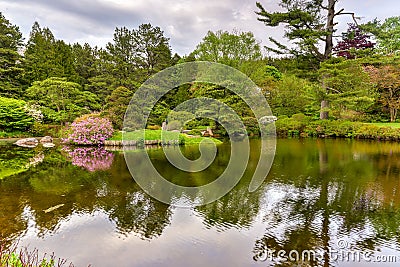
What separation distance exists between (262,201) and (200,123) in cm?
1369

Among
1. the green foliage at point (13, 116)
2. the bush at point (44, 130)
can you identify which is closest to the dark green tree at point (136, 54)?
the bush at point (44, 130)

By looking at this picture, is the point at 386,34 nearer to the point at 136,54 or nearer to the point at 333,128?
the point at 333,128

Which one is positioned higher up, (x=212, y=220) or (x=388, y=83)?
(x=388, y=83)

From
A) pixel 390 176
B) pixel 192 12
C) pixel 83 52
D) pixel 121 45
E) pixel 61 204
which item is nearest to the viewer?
pixel 61 204

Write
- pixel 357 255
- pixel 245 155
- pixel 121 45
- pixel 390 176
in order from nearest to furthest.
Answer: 1. pixel 357 255
2. pixel 390 176
3. pixel 245 155
4. pixel 121 45

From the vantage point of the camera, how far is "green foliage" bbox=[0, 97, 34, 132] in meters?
17.6

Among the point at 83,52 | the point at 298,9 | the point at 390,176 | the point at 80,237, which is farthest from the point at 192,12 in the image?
the point at 83,52

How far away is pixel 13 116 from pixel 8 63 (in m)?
6.72

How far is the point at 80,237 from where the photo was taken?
4047 mm

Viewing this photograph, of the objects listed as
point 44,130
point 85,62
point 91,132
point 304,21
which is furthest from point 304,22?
point 85,62

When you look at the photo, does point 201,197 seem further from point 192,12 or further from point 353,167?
point 192,12

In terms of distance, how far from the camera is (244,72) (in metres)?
19.1

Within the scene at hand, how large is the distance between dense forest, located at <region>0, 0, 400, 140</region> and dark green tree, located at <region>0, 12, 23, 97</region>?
7 cm

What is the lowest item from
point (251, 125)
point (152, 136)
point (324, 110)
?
point (152, 136)
